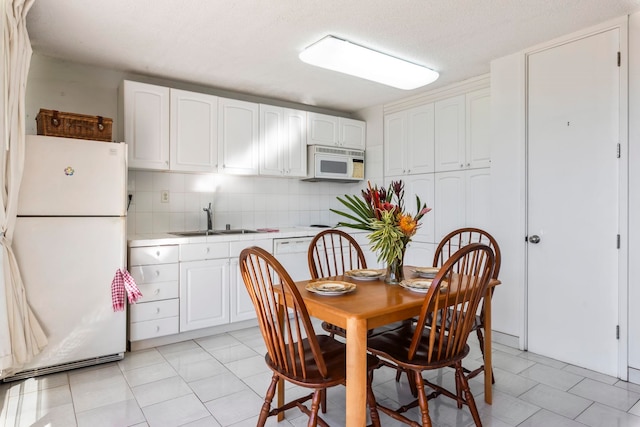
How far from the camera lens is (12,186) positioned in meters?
2.20

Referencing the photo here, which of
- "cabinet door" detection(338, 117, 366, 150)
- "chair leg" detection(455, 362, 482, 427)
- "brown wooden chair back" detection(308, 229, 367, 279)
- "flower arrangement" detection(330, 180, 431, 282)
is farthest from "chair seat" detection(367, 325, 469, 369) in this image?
"cabinet door" detection(338, 117, 366, 150)

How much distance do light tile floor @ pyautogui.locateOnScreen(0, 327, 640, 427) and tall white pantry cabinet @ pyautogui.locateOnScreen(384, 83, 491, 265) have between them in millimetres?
1341

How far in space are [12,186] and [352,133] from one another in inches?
130

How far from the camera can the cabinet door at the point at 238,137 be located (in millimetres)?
3596

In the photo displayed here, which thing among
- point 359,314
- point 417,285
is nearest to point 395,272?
point 417,285

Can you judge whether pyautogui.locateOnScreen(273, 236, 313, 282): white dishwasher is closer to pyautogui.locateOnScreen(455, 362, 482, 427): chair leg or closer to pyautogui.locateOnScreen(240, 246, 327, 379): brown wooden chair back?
pyautogui.locateOnScreen(240, 246, 327, 379): brown wooden chair back

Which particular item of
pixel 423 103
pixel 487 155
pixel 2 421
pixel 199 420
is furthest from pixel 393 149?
pixel 2 421

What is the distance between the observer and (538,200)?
2863 mm

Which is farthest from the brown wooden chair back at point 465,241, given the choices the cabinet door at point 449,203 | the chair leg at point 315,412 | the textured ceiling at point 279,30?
the textured ceiling at point 279,30

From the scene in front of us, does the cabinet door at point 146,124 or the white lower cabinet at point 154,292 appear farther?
the cabinet door at point 146,124

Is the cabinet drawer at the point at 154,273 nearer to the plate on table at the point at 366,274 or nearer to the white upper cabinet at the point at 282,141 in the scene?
the white upper cabinet at the point at 282,141

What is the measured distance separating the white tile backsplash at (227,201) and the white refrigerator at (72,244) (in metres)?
0.78

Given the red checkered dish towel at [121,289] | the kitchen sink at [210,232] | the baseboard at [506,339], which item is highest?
the kitchen sink at [210,232]

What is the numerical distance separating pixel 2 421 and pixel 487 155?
150 inches
